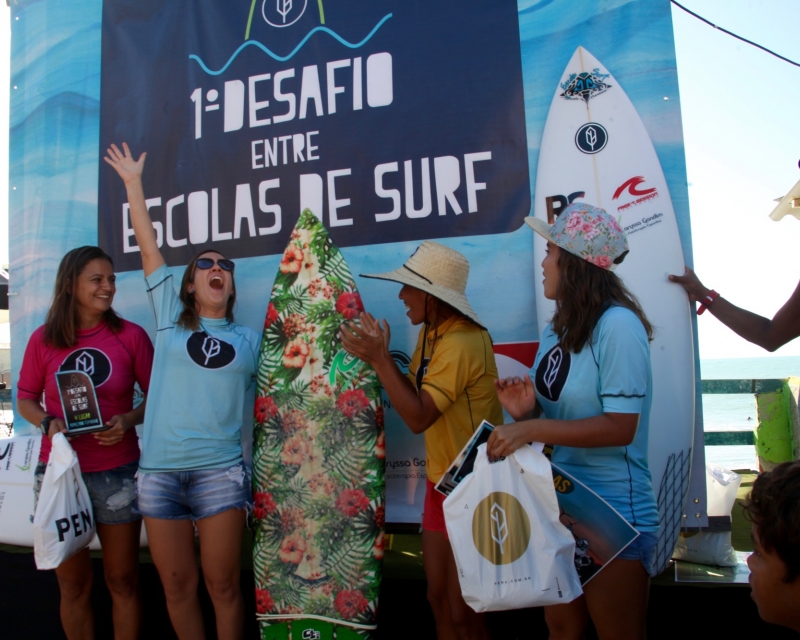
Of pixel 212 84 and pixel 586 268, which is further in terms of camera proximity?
pixel 212 84

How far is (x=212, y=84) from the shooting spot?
10.6 feet

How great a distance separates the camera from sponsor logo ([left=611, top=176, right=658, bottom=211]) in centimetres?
243

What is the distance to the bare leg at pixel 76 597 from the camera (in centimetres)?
215

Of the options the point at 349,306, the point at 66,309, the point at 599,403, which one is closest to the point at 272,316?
the point at 349,306

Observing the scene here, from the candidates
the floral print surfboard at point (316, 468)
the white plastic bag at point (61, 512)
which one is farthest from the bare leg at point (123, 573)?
the floral print surfboard at point (316, 468)

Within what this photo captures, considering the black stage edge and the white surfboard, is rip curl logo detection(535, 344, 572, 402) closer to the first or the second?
the white surfboard

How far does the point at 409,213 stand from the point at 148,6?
2.00 metres

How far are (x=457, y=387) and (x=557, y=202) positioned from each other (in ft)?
3.82

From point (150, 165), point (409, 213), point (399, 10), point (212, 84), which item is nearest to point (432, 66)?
point (399, 10)

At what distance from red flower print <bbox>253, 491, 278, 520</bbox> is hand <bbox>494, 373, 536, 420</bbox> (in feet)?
3.76

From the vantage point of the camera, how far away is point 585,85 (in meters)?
2.54

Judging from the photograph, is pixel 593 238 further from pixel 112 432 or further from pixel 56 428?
pixel 56 428

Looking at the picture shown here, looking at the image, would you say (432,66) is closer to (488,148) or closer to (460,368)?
(488,148)

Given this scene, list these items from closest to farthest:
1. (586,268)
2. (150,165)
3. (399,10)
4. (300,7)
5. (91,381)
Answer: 1. (586,268)
2. (91,381)
3. (399,10)
4. (300,7)
5. (150,165)
